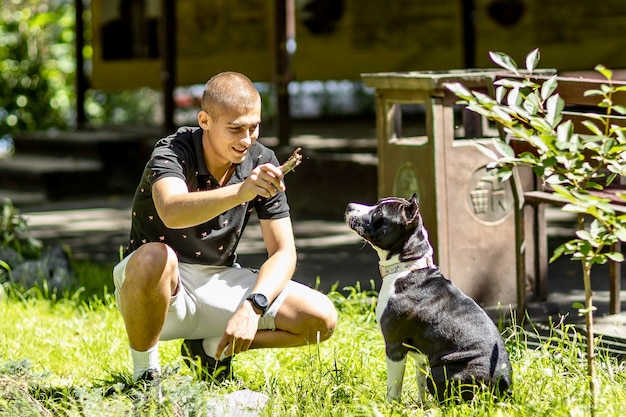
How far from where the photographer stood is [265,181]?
11.8ft

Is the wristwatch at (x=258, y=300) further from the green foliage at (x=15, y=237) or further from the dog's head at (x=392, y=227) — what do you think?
the green foliage at (x=15, y=237)

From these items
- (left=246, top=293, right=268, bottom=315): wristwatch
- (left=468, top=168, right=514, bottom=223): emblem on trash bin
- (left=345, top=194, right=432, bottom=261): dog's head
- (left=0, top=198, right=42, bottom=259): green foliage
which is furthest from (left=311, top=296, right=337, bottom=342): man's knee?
(left=0, top=198, right=42, bottom=259): green foliage

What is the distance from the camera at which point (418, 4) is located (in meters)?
12.3

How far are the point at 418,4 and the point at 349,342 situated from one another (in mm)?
7864

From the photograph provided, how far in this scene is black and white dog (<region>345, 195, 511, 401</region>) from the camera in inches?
148

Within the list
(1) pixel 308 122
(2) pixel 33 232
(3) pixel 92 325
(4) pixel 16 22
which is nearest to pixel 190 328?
(3) pixel 92 325

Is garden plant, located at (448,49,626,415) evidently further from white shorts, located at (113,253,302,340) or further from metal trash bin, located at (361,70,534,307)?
metal trash bin, located at (361,70,534,307)

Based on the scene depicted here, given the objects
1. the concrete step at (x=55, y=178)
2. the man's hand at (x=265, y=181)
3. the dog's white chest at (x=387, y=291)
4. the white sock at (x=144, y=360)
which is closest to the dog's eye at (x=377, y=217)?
the dog's white chest at (x=387, y=291)

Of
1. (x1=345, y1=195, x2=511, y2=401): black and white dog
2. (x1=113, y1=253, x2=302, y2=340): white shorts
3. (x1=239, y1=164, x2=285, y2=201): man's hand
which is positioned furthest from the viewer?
(x1=113, y1=253, x2=302, y2=340): white shorts

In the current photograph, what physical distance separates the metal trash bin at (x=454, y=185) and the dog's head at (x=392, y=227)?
1.54 m

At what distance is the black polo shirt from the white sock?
398mm

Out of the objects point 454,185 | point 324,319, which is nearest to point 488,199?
point 454,185

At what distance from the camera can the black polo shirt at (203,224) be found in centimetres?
419

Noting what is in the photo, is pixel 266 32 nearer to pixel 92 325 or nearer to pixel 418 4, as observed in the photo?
pixel 418 4
